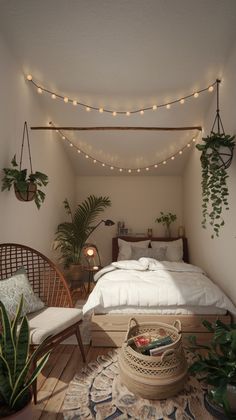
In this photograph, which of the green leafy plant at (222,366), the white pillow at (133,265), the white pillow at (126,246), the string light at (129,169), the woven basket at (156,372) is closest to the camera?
the green leafy plant at (222,366)

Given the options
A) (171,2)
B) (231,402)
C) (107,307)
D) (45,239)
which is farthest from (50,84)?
(231,402)

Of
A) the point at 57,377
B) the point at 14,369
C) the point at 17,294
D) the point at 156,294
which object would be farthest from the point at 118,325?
the point at 14,369

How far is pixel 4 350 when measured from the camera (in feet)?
4.22

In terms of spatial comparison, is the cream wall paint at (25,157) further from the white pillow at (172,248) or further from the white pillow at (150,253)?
the white pillow at (172,248)

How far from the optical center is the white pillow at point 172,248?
4207 mm

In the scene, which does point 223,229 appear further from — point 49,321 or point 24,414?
point 24,414

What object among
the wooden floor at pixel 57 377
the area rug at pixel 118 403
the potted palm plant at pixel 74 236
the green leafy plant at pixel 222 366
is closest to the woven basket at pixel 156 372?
the area rug at pixel 118 403

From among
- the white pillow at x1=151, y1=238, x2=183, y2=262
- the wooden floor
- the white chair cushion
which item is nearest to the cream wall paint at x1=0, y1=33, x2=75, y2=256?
the white chair cushion

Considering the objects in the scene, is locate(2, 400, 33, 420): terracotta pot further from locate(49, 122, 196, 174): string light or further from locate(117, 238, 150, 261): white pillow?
locate(49, 122, 196, 174): string light

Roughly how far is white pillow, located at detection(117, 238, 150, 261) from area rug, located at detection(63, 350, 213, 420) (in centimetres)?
242

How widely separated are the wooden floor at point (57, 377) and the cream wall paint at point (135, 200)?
2.66m

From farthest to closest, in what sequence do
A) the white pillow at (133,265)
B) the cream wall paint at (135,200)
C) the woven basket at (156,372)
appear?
the cream wall paint at (135,200) < the white pillow at (133,265) < the woven basket at (156,372)

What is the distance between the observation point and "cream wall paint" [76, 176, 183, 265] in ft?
16.2

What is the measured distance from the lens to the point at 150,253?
4.24 meters
